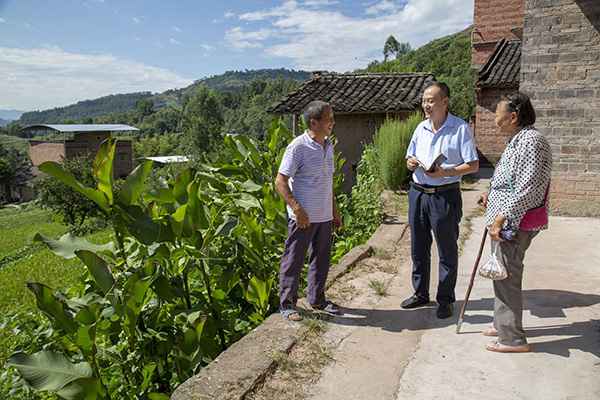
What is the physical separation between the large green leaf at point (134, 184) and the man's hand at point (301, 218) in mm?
1000

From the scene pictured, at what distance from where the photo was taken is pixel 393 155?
8.72 meters

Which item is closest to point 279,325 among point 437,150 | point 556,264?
point 437,150

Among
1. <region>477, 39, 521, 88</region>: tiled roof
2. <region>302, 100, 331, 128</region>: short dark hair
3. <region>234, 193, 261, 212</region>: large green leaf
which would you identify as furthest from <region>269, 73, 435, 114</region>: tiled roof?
<region>302, 100, 331, 128</region>: short dark hair

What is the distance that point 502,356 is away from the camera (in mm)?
2961

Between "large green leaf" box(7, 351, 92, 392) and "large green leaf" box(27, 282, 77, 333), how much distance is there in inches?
5.7

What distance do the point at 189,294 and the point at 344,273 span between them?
5.39 feet

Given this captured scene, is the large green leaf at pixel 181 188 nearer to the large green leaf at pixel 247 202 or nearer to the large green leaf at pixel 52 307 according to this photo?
the large green leaf at pixel 247 202

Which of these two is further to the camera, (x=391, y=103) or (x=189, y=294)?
(x=391, y=103)

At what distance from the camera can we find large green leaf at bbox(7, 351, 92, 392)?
2275 mm

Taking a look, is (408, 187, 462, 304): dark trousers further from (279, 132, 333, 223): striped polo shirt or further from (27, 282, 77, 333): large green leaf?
(27, 282, 77, 333): large green leaf

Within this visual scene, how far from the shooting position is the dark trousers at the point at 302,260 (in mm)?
3434

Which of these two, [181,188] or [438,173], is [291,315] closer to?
[181,188]

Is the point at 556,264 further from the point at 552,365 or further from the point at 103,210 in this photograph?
the point at 103,210

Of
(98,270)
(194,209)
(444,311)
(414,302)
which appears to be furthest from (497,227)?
(98,270)
